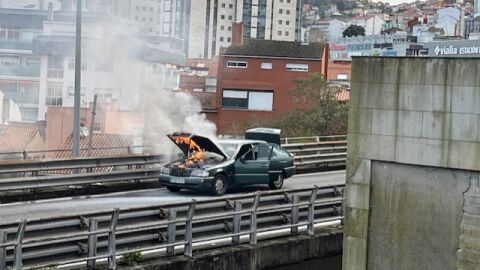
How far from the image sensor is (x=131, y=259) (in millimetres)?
9344

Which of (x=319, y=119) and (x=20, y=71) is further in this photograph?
(x=20, y=71)

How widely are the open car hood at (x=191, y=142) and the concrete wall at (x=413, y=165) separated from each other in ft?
21.8

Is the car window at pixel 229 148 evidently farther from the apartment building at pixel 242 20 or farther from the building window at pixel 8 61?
the apartment building at pixel 242 20

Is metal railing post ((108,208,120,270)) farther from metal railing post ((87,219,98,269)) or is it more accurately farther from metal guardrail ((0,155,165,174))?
metal guardrail ((0,155,165,174))

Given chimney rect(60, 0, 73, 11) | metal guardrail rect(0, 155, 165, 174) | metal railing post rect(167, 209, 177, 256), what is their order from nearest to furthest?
metal railing post rect(167, 209, 177, 256)
metal guardrail rect(0, 155, 165, 174)
chimney rect(60, 0, 73, 11)

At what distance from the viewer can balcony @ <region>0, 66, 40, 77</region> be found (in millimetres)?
73050

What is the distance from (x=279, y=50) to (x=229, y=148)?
4414 centimetres

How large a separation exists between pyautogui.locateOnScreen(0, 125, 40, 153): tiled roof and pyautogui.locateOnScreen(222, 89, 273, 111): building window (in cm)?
1583

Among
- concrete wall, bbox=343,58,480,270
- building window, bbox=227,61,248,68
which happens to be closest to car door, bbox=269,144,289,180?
concrete wall, bbox=343,58,480,270

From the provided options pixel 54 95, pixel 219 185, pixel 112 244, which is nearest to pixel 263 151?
pixel 219 185

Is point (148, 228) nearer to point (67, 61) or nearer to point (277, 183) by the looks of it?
point (277, 183)

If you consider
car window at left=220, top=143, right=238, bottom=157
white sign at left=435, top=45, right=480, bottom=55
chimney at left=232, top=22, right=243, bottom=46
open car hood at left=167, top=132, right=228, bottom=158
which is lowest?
car window at left=220, top=143, right=238, bottom=157

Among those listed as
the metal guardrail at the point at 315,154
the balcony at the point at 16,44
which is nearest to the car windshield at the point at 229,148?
the metal guardrail at the point at 315,154

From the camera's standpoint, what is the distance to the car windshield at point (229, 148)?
58.6 feet
